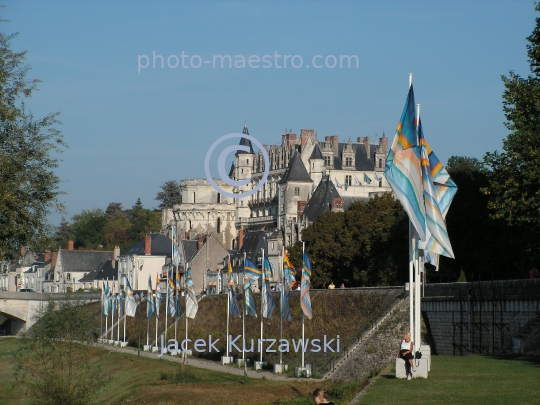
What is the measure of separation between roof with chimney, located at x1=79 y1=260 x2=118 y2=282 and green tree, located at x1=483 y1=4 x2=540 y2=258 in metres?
88.4

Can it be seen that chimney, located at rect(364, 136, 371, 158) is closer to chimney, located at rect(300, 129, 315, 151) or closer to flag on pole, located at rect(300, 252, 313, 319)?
chimney, located at rect(300, 129, 315, 151)

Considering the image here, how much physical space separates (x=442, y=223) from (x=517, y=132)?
13185 mm

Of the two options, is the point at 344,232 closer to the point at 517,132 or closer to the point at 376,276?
the point at 376,276

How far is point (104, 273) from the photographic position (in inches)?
4958

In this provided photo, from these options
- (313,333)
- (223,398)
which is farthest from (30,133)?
(313,333)

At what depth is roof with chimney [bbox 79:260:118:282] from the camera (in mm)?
124750

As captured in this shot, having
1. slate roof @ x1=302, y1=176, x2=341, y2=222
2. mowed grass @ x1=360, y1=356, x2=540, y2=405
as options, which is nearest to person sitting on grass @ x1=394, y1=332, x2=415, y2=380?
mowed grass @ x1=360, y1=356, x2=540, y2=405

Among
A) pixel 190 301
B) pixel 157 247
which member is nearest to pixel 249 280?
pixel 190 301

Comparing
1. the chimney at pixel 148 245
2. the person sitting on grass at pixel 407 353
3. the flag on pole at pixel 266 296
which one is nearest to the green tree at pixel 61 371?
the flag on pole at pixel 266 296

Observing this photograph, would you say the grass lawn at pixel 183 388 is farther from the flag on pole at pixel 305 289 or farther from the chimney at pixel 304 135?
the chimney at pixel 304 135

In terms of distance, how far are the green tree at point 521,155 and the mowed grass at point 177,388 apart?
9.96 metres

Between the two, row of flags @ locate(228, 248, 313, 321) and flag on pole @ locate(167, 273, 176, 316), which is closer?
row of flags @ locate(228, 248, 313, 321)

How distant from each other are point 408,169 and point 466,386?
5457mm

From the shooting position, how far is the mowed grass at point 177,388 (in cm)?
3606
